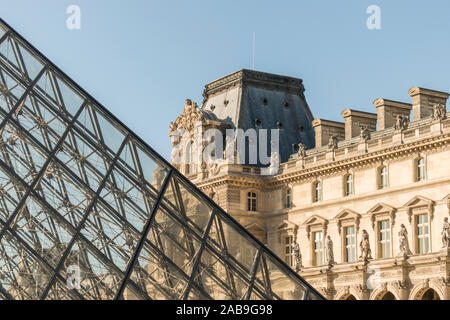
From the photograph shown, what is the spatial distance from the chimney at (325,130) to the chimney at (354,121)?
287 centimetres

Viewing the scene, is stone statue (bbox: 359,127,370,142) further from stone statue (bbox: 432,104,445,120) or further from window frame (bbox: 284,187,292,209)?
window frame (bbox: 284,187,292,209)

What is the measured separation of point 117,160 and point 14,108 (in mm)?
2462

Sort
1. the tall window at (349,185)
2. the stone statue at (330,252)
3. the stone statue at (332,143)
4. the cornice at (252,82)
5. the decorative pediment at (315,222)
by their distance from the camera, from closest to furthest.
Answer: the stone statue at (330,252), the tall window at (349,185), the decorative pediment at (315,222), the stone statue at (332,143), the cornice at (252,82)

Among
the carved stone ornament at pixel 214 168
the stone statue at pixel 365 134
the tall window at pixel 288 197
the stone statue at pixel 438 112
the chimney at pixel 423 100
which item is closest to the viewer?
the stone statue at pixel 438 112

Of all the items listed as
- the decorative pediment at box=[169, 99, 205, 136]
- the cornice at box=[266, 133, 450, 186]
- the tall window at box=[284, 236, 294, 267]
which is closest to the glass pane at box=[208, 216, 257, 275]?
the cornice at box=[266, 133, 450, 186]

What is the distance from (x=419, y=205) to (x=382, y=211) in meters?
2.88

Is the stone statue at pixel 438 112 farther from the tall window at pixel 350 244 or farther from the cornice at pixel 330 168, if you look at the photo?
the tall window at pixel 350 244

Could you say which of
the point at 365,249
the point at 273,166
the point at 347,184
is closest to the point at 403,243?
the point at 365,249

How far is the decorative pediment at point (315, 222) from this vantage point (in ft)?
180

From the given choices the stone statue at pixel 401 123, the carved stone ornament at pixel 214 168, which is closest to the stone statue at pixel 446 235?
the stone statue at pixel 401 123

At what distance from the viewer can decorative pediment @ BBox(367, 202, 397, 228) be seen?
1967 inches

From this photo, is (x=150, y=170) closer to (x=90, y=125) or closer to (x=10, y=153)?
(x=90, y=125)

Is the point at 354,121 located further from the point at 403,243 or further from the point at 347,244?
the point at 403,243
